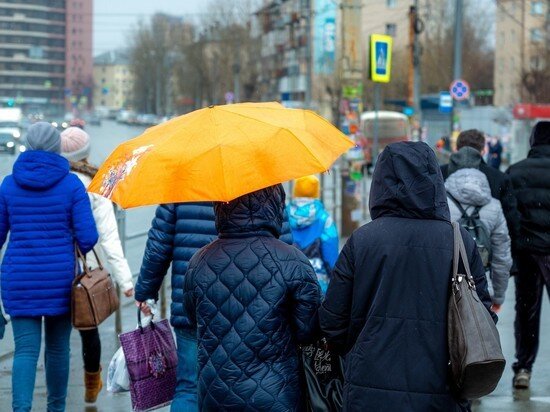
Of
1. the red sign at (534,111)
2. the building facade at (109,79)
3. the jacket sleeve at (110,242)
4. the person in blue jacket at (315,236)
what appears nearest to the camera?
the jacket sleeve at (110,242)

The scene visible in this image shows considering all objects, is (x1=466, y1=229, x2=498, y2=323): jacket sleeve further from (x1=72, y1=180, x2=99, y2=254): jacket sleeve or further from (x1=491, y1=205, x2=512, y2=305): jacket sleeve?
(x1=491, y1=205, x2=512, y2=305): jacket sleeve

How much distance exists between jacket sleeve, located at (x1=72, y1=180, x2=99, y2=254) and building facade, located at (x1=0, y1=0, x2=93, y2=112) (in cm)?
7343

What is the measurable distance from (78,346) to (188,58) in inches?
3277

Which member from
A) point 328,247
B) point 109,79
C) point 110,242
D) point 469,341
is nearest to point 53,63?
point 109,79

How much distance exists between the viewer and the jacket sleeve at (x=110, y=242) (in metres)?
7.36

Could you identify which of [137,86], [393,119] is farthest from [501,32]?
[393,119]

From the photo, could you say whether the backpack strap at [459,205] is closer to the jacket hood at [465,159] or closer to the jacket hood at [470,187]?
the jacket hood at [470,187]

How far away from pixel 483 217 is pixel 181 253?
2200mm

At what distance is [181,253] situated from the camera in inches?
237

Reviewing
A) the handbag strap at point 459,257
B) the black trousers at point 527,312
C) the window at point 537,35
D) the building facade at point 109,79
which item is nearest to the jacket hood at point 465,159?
the black trousers at point 527,312

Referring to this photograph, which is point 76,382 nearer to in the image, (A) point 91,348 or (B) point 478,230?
(A) point 91,348

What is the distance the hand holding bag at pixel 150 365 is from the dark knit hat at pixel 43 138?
1.08m

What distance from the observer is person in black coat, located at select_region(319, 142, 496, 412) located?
163 inches

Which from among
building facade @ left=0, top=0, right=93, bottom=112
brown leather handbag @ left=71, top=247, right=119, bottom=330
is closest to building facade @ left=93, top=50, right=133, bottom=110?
building facade @ left=0, top=0, right=93, bottom=112
